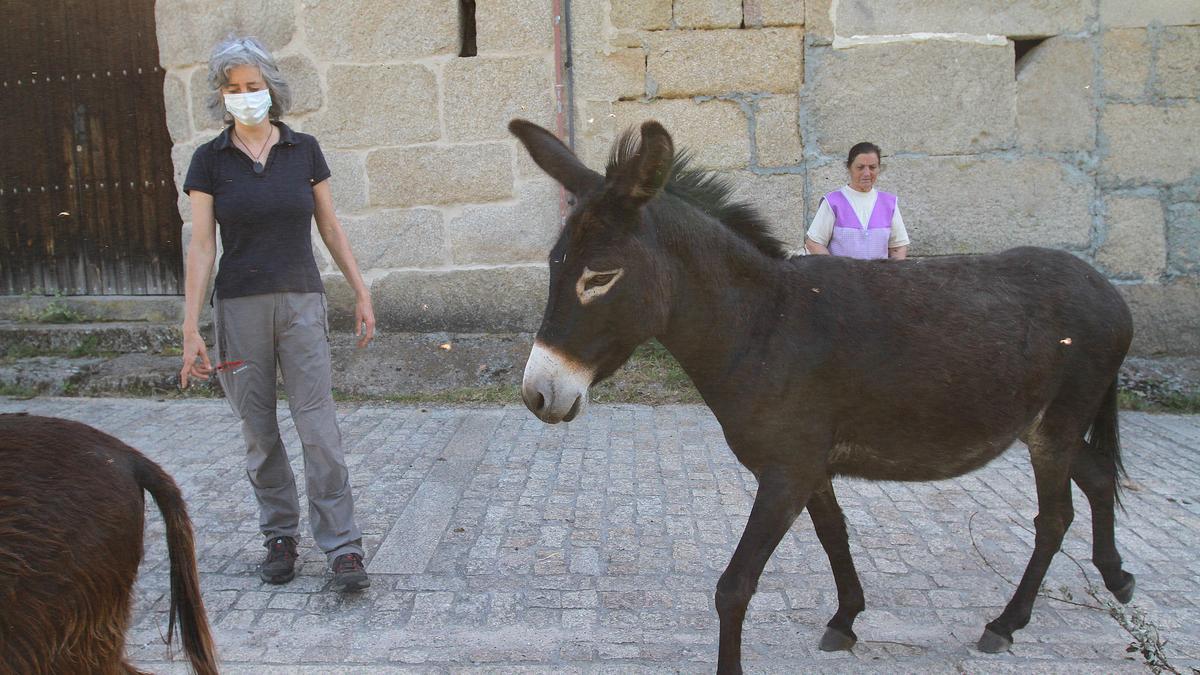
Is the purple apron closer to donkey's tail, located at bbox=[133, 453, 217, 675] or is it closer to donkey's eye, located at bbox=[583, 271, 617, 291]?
donkey's eye, located at bbox=[583, 271, 617, 291]

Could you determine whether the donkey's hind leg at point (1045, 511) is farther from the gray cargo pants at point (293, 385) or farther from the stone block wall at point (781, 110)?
the stone block wall at point (781, 110)

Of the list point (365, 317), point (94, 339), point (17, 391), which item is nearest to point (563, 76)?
point (365, 317)

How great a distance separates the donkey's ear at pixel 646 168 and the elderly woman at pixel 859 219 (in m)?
2.90

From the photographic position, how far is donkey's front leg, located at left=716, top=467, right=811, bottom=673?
2.68 m

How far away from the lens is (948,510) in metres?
4.43

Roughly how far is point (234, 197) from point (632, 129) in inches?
68.9

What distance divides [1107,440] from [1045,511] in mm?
488

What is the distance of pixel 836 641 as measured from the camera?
307cm

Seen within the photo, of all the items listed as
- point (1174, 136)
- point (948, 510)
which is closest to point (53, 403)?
point (948, 510)

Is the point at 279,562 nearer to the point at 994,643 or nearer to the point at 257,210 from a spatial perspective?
the point at 257,210

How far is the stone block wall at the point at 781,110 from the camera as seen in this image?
21.1 ft

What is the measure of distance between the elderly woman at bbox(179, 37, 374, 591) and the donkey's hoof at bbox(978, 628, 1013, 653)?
2.46 metres

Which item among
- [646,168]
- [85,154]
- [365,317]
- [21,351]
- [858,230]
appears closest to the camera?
[646,168]

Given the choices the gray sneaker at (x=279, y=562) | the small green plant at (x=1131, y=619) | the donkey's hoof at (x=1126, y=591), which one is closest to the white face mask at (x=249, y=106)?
the gray sneaker at (x=279, y=562)
